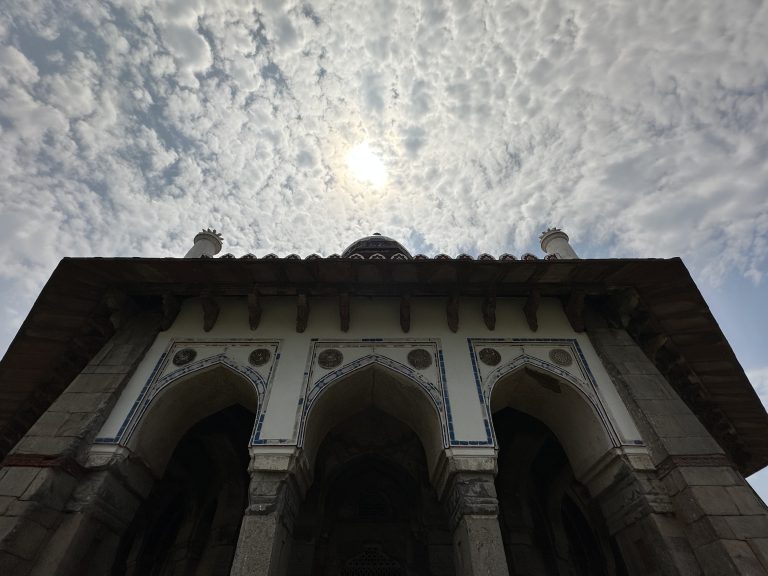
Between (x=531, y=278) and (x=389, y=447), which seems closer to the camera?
(x=531, y=278)

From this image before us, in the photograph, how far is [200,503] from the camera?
8.22 m

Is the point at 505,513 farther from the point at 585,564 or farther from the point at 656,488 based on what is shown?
the point at 656,488

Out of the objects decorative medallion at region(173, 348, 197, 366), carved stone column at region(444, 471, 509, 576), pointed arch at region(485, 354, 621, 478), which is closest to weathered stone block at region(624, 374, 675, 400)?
pointed arch at region(485, 354, 621, 478)

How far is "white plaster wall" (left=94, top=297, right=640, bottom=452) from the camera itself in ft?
18.0

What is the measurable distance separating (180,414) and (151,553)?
390cm

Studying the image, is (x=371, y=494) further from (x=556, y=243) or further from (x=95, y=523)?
(x=556, y=243)

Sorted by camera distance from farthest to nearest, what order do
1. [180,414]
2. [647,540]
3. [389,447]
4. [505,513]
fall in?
[389,447]
[505,513]
[180,414]
[647,540]

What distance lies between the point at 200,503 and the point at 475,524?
610 centimetres

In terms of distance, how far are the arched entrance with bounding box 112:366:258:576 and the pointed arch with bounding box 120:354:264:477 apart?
0.14ft

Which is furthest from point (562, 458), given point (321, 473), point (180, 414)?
point (180, 414)

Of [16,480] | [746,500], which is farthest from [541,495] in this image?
[16,480]

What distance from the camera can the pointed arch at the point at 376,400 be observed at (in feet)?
18.4

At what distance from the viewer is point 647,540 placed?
4.62 meters

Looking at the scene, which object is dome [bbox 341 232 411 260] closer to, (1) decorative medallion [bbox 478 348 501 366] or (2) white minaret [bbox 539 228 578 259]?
(2) white minaret [bbox 539 228 578 259]
